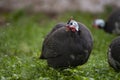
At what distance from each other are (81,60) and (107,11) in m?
7.99

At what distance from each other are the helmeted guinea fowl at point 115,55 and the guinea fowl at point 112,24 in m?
4.73

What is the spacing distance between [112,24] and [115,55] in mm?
5372

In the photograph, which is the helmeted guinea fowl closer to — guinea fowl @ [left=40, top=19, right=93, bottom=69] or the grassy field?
the grassy field

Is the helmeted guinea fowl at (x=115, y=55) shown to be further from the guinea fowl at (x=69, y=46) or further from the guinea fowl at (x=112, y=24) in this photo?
the guinea fowl at (x=112, y=24)

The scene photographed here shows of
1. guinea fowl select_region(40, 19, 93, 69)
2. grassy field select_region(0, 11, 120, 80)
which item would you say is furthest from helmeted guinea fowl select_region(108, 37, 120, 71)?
guinea fowl select_region(40, 19, 93, 69)

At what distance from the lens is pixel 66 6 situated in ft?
51.9

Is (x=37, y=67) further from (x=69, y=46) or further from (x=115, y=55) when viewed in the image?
(x=115, y=55)

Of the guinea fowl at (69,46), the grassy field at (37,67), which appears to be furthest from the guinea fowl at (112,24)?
the guinea fowl at (69,46)

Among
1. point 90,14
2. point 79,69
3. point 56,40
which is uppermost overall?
point 90,14

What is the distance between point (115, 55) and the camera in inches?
288

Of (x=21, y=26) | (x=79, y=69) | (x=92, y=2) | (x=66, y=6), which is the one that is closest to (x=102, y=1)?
(x=92, y=2)

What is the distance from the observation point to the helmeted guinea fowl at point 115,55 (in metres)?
7.30

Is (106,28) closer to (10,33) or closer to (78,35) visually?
(10,33)

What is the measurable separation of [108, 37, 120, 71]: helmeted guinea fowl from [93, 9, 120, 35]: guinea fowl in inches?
186
